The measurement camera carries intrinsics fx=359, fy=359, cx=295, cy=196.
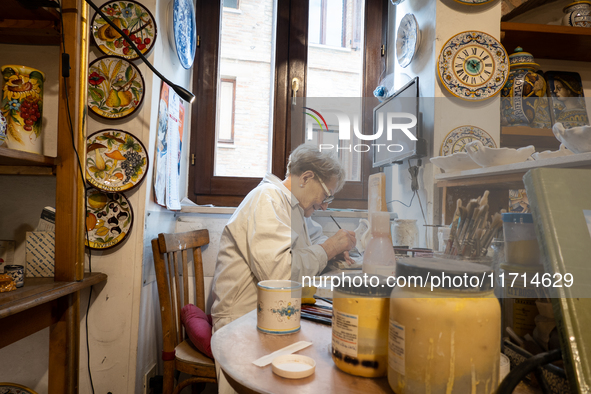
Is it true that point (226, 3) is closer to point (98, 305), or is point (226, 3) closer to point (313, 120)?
point (98, 305)

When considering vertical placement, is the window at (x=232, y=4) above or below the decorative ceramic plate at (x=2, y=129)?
above

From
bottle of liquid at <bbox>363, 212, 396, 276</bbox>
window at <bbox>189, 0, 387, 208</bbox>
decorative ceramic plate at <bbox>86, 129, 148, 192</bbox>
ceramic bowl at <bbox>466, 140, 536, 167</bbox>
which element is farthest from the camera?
window at <bbox>189, 0, 387, 208</bbox>

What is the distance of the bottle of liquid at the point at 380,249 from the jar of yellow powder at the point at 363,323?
0.9 inches

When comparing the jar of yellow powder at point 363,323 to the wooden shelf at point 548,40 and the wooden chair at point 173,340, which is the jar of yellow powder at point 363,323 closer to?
the wooden chair at point 173,340

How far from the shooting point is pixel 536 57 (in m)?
1.90

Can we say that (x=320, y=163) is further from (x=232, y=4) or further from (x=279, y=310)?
(x=232, y=4)

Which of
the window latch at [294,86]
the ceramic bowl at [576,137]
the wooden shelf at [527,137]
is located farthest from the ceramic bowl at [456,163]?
the window latch at [294,86]

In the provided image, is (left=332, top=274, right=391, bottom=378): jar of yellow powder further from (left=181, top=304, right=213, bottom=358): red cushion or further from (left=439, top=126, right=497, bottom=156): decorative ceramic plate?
(left=439, top=126, right=497, bottom=156): decorative ceramic plate

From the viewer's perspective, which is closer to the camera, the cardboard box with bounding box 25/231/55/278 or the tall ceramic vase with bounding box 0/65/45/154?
the tall ceramic vase with bounding box 0/65/45/154

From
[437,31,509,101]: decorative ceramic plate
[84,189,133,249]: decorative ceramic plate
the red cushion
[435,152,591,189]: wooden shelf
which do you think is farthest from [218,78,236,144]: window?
[435,152,591,189]: wooden shelf

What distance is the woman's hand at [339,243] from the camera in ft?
1.60

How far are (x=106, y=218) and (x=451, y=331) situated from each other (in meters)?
1.43

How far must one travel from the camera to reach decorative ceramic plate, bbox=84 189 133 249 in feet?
4.69

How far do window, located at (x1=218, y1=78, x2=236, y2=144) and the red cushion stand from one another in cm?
110
